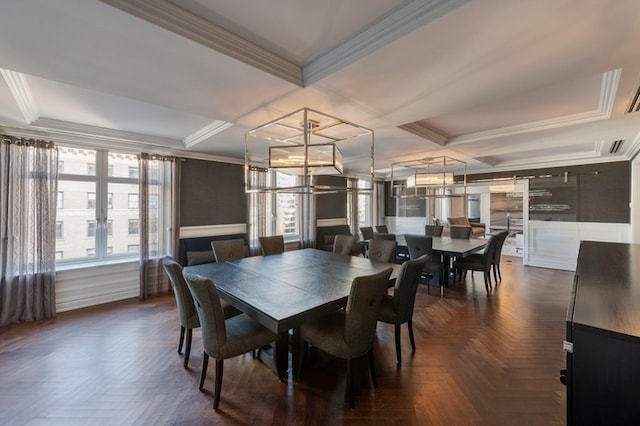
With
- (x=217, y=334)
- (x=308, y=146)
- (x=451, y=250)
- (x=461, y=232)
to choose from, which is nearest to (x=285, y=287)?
(x=217, y=334)

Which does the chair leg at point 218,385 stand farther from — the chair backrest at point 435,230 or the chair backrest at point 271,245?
the chair backrest at point 435,230

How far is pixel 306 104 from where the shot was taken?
245 centimetres

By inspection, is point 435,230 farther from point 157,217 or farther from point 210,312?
point 157,217

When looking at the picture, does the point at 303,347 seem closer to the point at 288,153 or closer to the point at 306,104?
the point at 288,153

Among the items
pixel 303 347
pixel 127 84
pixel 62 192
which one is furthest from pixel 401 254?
pixel 62 192

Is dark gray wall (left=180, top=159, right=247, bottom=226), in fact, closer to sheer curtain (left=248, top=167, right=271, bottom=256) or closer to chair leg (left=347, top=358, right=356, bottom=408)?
sheer curtain (left=248, top=167, right=271, bottom=256)

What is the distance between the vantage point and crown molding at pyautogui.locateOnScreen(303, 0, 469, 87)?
136 centimetres

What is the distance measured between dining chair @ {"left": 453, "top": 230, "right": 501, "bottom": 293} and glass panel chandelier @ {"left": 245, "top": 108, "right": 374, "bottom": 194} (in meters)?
2.51

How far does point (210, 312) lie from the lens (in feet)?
6.16

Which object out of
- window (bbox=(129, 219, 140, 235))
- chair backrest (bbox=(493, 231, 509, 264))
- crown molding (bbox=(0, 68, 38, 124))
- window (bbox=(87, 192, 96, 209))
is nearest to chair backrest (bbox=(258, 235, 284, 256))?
window (bbox=(129, 219, 140, 235))

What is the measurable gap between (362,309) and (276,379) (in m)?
1.06

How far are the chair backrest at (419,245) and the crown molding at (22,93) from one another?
4913mm

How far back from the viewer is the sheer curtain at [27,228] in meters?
3.20

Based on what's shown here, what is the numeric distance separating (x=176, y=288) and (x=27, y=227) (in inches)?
104
